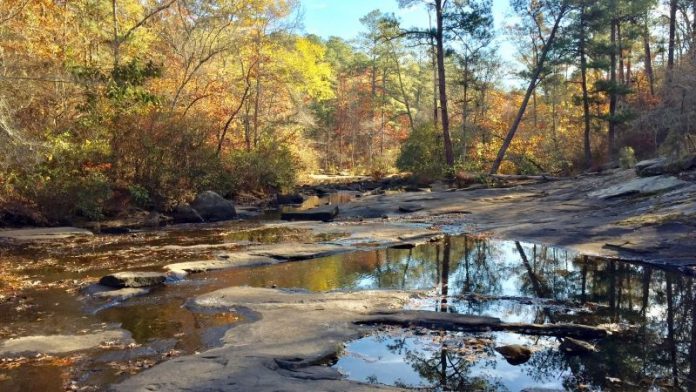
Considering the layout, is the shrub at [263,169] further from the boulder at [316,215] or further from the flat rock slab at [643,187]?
the flat rock slab at [643,187]

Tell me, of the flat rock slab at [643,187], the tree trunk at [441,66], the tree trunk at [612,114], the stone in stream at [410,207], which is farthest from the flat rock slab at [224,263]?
the tree trunk at [612,114]

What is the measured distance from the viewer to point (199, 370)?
450 cm

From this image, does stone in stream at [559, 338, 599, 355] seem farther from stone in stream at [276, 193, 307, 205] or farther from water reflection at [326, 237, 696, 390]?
stone in stream at [276, 193, 307, 205]

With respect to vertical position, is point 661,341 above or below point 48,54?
below

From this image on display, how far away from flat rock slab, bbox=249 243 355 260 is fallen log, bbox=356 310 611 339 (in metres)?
4.35

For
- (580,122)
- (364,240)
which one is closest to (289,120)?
(580,122)

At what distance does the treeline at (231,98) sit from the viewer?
1474 centimetres

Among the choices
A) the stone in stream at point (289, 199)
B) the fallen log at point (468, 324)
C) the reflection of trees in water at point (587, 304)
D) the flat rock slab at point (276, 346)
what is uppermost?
the stone in stream at point (289, 199)

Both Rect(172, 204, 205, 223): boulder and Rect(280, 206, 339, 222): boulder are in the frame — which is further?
Rect(172, 204, 205, 223): boulder

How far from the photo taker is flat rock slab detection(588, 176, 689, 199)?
13.6 metres

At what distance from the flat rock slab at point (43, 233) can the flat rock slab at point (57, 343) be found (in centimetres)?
877

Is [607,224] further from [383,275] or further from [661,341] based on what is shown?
[661,341]

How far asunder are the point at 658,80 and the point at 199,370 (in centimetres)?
3570

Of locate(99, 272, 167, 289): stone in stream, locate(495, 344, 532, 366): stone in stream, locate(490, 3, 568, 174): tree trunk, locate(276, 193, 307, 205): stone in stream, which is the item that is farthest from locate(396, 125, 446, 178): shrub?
locate(495, 344, 532, 366): stone in stream
